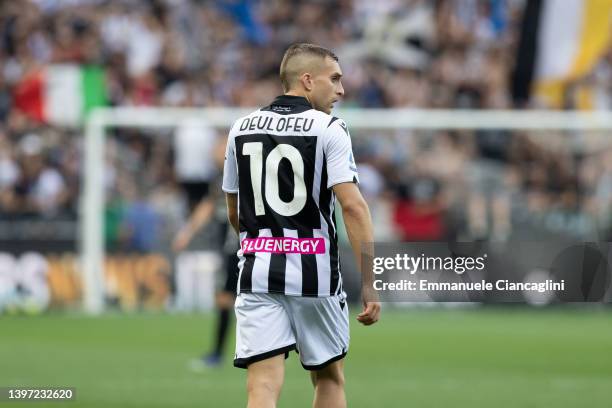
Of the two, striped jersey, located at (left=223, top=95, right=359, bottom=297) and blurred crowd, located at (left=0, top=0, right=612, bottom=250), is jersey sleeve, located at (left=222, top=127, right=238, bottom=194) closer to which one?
striped jersey, located at (left=223, top=95, right=359, bottom=297)

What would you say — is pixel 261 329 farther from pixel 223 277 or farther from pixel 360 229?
pixel 223 277

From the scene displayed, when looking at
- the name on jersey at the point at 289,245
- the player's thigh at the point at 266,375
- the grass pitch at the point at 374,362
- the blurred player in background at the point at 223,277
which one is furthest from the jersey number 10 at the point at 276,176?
the blurred player in background at the point at 223,277

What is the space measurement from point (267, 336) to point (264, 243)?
436 mm

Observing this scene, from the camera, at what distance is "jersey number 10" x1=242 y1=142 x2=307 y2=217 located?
250 inches

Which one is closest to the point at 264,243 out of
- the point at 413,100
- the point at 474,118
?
the point at 474,118

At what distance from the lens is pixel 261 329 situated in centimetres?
638

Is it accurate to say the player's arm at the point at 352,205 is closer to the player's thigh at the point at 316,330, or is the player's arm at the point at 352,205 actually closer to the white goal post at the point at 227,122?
the player's thigh at the point at 316,330

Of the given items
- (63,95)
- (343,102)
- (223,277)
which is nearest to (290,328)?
(223,277)

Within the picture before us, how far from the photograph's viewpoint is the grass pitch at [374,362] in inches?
404

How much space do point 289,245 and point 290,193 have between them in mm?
246

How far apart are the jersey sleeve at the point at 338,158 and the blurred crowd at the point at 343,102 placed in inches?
425

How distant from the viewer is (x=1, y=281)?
19297mm

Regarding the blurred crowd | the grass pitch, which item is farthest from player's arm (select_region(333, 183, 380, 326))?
the blurred crowd

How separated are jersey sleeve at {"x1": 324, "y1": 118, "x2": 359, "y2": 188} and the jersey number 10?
135 mm
